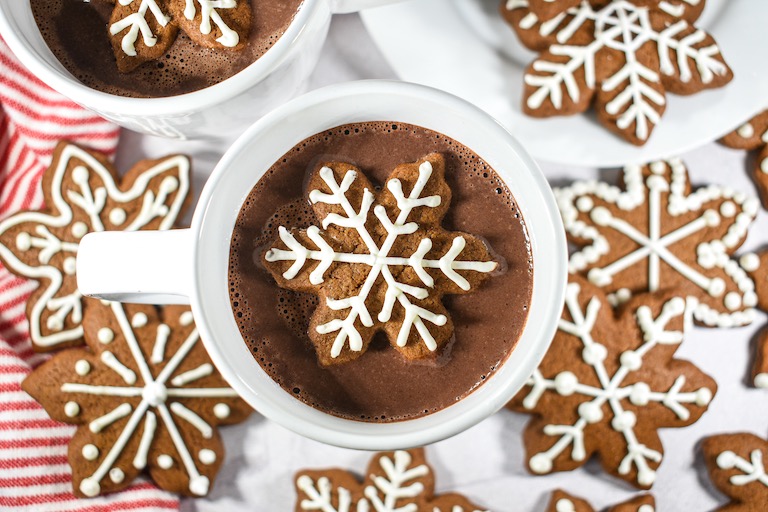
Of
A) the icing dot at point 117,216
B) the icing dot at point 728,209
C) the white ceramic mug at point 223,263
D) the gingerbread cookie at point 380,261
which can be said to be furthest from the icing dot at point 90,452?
the icing dot at point 728,209

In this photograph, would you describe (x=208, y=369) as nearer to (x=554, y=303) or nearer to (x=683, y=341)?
(x=554, y=303)

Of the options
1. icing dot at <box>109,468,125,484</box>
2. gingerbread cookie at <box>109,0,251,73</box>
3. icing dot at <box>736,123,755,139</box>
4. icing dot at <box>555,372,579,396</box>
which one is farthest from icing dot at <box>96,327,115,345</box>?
icing dot at <box>736,123,755,139</box>

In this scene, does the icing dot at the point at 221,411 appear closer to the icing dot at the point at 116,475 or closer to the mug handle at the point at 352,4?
the icing dot at the point at 116,475

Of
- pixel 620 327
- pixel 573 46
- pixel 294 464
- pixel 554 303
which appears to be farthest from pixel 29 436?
pixel 573 46

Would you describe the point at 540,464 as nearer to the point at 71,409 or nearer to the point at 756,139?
the point at 756,139

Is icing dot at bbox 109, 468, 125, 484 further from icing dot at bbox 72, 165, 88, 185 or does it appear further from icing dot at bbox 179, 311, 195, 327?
icing dot at bbox 72, 165, 88, 185

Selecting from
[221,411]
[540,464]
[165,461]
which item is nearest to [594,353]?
[540,464]
